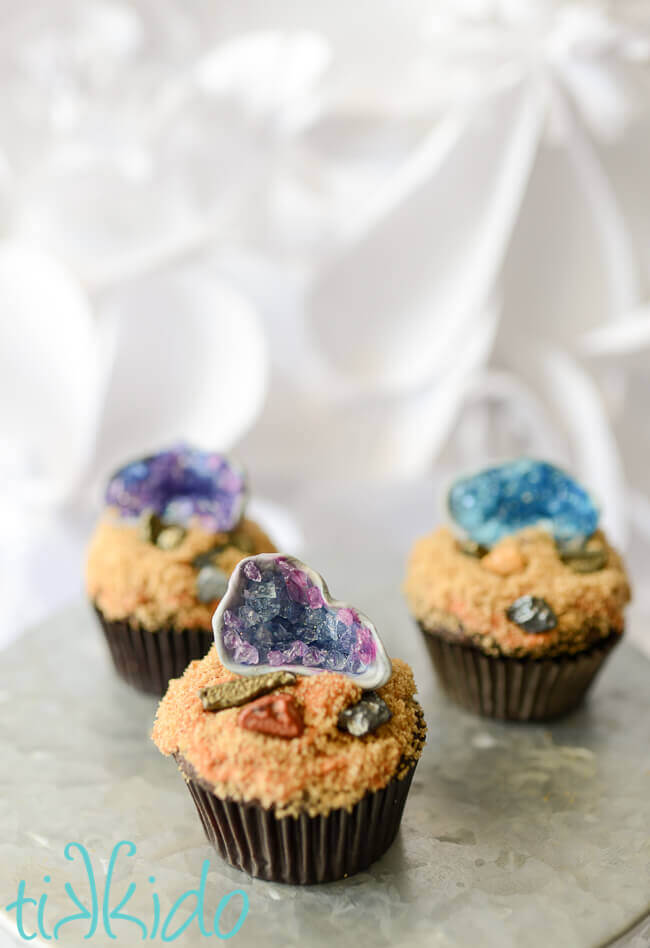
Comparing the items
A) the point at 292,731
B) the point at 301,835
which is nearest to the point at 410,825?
the point at 301,835

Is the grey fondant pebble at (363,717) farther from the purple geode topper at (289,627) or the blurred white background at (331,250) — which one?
the blurred white background at (331,250)

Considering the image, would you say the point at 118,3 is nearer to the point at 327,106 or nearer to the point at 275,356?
the point at 327,106

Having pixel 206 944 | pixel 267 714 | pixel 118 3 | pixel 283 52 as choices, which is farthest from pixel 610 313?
pixel 206 944

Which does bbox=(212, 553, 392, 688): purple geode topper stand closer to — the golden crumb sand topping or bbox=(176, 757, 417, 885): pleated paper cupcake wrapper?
the golden crumb sand topping

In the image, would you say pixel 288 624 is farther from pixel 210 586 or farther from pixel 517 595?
pixel 517 595

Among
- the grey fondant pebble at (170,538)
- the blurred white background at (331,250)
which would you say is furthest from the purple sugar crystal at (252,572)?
the blurred white background at (331,250)
